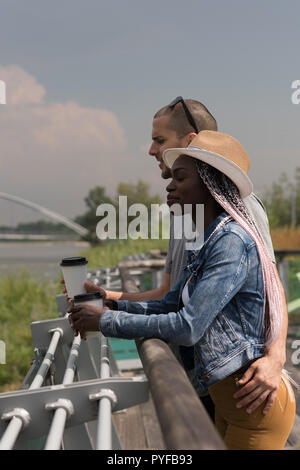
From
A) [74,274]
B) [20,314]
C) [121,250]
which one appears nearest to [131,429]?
[74,274]

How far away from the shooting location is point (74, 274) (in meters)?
1.74

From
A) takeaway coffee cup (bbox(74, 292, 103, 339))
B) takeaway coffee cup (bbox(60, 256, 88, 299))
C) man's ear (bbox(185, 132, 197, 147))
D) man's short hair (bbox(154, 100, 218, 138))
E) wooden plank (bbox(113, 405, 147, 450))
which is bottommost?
wooden plank (bbox(113, 405, 147, 450))

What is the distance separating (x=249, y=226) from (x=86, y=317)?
532mm

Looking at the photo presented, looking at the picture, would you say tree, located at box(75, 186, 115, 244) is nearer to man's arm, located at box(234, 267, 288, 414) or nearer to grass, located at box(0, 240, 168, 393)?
grass, located at box(0, 240, 168, 393)

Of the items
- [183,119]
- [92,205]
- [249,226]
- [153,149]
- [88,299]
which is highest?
[92,205]

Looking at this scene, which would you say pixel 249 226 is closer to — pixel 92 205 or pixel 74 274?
pixel 74 274

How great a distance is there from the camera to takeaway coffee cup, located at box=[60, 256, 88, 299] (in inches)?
67.8

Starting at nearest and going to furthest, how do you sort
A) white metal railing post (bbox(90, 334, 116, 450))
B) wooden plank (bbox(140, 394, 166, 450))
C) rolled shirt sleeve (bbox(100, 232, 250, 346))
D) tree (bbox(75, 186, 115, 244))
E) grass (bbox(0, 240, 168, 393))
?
white metal railing post (bbox(90, 334, 116, 450)) < rolled shirt sleeve (bbox(100, 232, 250, 346)) < wooden plank (bbox(140, 394, 166, 450)) < grass (bbox(0, 240, 168, 393)) < tree (bbox(75, 186, 115, 244))

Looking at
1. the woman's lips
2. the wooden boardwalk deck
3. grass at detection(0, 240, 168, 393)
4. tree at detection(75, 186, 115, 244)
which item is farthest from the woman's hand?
tree at detection(75, 186, 115, 244)

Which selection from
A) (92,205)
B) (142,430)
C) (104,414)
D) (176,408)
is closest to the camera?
(176,408)

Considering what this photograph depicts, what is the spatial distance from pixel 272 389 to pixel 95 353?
41.2 inches

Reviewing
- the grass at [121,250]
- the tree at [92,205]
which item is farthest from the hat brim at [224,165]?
the tree at [92,205]

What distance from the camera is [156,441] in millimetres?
3650

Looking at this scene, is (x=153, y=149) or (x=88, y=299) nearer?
(x=88, y=299)
